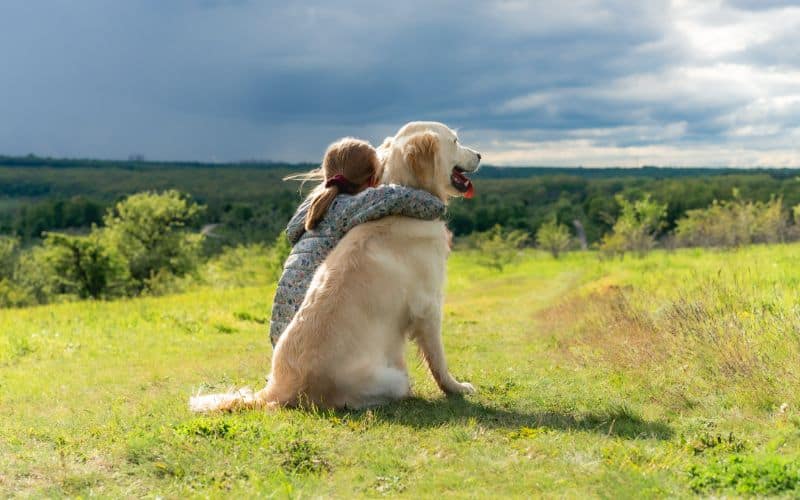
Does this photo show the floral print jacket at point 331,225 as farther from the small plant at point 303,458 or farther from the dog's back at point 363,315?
the small plant at point 303,458

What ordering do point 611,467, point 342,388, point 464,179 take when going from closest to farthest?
point 611,467, point 342,388, point 464,179

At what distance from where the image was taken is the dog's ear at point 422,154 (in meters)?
6.35

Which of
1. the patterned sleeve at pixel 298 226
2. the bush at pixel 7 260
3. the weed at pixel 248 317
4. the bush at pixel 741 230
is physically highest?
the patterned sleeve at pixel 298 226

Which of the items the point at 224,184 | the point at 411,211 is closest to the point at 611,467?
the point at 411,211

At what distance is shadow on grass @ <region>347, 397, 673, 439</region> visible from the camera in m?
5.55

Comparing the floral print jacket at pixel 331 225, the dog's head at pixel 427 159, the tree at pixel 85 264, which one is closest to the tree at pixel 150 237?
the tree at pixel 85 264

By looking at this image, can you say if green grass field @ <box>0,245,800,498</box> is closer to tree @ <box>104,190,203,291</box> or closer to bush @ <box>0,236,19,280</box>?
tree @ <box>104,190,203,291</box>

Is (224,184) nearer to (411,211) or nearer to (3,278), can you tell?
(3,278)

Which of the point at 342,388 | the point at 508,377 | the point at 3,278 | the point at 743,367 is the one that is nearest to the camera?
the point at 342,388

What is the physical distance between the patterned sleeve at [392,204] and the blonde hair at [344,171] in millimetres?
360

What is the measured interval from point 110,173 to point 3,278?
5863 inches

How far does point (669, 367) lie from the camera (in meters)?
7.25

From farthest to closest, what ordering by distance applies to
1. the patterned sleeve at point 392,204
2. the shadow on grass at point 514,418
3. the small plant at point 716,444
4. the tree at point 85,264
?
the tree at point 85,264, the patterned sleeve at point 392,204, the shadow on grass at point 514,418, the small plant at point 716,444

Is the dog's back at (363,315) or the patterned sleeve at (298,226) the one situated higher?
the patterned sleeve at (298,226)
